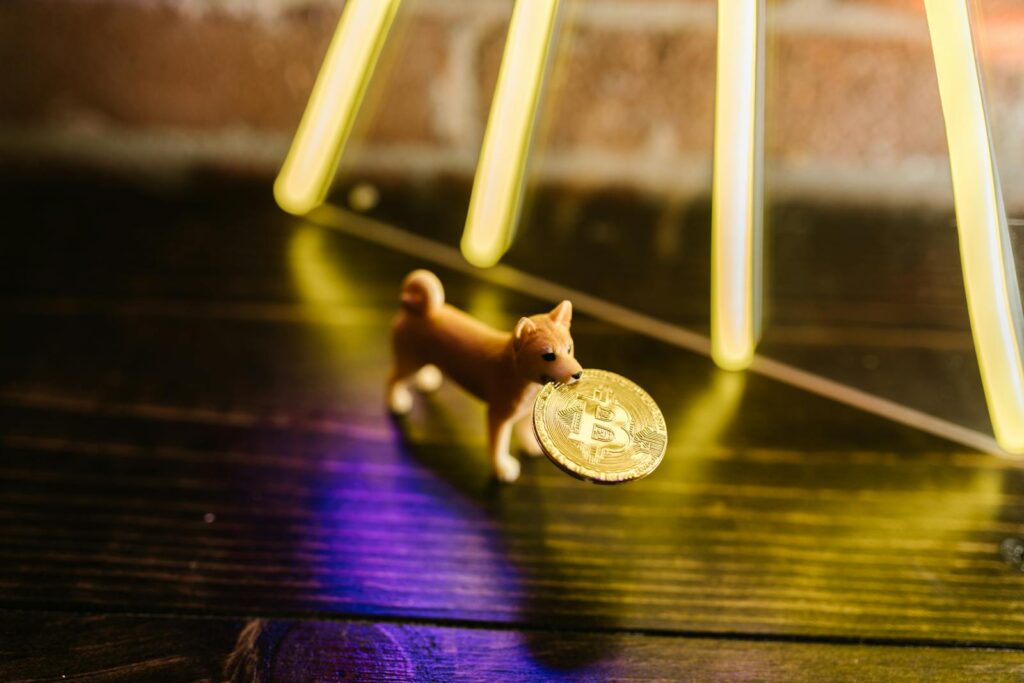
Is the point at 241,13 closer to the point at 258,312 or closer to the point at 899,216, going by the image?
the point at 258,312

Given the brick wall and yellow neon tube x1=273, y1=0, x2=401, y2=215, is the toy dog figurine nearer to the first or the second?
yellow neon tube x1=273, y1=0, x2=401, y2=215

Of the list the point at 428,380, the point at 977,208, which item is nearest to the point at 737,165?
the point at 977,208

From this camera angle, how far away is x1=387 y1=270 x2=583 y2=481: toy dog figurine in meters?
0.36

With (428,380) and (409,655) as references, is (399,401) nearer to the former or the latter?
(428,380)

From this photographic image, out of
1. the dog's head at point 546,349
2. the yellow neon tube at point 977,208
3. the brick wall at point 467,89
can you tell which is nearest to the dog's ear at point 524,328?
the dog's head at point 546,349

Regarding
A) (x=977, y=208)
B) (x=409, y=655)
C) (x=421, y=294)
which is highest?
(x=977, y=208)

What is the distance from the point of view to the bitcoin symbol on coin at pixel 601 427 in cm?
34

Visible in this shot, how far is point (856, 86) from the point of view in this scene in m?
0.65

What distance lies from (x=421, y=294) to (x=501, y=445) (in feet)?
0.31

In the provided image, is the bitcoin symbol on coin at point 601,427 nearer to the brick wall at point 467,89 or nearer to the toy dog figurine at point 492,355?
the toy dog figurine at point 492,355

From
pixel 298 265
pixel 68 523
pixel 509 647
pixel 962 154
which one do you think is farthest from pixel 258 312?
pixel 962 154

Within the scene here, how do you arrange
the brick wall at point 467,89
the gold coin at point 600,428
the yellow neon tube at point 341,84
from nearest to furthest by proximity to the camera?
the gold coin at point 600,428 < the yellow neon tube at point 341,84 < the brick wall at point 467,89

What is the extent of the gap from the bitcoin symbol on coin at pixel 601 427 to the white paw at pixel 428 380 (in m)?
0.15

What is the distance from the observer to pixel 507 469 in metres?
0.44
